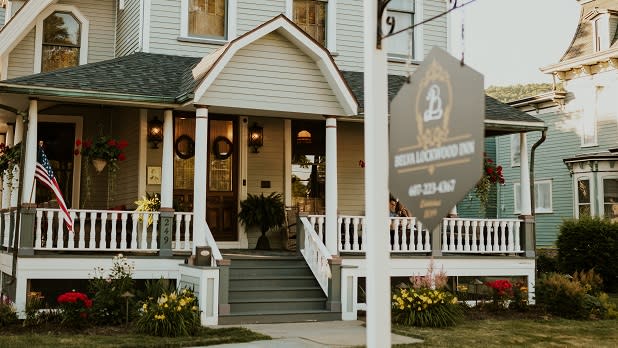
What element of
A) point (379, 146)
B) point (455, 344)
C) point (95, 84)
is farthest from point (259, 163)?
point (379, 146)

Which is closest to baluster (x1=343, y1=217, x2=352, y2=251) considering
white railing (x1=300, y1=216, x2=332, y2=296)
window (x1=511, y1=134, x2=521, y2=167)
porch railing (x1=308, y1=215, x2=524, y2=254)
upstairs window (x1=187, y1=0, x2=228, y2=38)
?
porch railing (x1=308, y1=215, x2=524, y2=254)

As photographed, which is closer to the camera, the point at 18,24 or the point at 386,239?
the point at 386,239

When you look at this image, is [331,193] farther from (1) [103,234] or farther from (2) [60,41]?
(2) [60,41]

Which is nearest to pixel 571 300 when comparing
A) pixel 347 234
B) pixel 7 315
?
pixel 347 234

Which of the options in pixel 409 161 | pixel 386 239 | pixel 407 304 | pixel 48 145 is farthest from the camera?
pixel 48 145

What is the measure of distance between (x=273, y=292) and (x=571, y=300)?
542 cm

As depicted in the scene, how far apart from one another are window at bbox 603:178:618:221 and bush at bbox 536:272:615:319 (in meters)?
11.3

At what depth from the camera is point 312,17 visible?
15.7m

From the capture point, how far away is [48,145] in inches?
596

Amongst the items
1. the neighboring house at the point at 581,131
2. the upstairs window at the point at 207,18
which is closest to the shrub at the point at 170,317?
the upstairs window at the point at 207,18

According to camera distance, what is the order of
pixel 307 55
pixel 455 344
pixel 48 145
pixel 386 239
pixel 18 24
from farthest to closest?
1. pixel 48 145
2. pixel 18 24
3. pixel 307 55
4. pixel 455 344
5. pixel 386 239

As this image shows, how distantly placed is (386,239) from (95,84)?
27.8 feet

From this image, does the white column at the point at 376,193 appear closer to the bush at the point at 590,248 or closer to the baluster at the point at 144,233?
the baluster at the point at 144,233

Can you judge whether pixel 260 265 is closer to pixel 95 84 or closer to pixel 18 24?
pixel 95 84
